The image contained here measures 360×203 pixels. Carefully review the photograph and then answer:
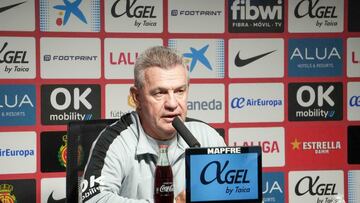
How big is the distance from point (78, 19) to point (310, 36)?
137cm

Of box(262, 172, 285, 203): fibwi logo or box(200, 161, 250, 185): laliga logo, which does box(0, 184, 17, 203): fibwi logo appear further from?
box(200, 161, 250, 185): laliga logo

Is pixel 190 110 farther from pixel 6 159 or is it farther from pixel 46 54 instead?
pixel 6 159

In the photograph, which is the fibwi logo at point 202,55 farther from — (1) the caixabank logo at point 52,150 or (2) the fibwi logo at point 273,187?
(1) the caixabank logo at point 52,150

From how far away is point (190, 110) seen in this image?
2.86 m

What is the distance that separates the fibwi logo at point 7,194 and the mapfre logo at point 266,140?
4.16 ft

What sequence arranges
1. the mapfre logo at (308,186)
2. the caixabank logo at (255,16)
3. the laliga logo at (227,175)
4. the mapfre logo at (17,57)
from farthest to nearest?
the mapfre logo at (308,186), the caixabank logo at (255,16), the mapfre logo at (17,57), the laliga logo at (227,175)

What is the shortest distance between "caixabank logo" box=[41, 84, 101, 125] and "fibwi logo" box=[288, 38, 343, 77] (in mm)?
1174

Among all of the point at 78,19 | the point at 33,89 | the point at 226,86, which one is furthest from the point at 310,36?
the point at 33,89

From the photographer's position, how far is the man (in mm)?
1553

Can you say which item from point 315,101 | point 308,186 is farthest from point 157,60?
point 308,186

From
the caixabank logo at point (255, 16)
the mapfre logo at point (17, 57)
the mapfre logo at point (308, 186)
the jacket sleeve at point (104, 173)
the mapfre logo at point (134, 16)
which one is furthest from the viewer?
the mapfre logo at point (308, 186)

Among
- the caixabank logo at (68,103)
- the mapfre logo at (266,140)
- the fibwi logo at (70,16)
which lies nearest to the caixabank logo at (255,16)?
the mapfre logo at (266,140)

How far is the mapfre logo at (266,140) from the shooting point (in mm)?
2918

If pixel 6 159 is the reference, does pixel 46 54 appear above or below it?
above
